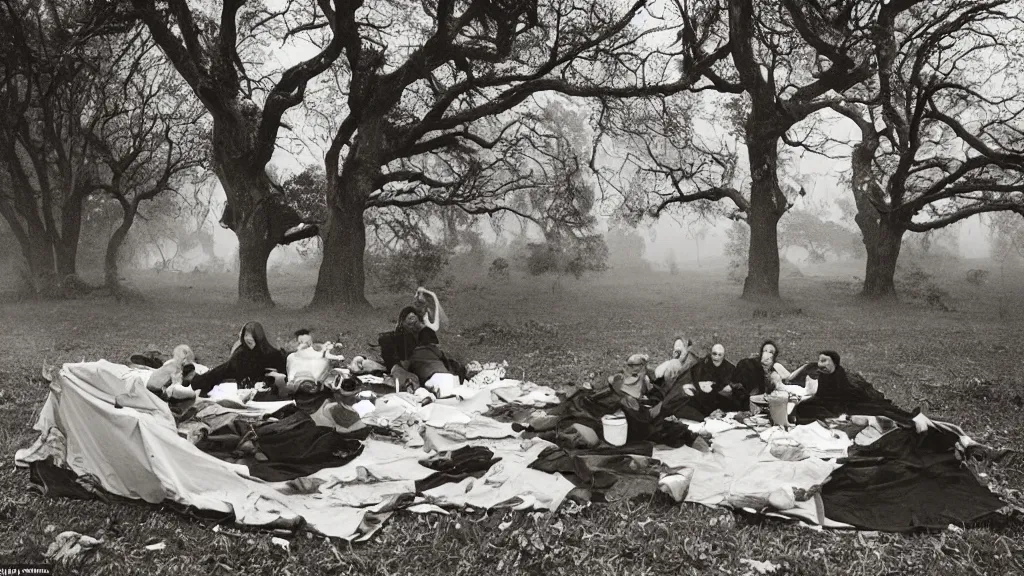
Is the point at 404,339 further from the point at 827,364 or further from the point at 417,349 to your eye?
the point at 827,364

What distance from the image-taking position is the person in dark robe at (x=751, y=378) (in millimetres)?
7633

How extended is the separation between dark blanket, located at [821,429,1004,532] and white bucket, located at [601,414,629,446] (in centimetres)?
177

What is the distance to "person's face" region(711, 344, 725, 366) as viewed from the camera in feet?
25.6

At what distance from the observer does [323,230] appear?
54.5 ft

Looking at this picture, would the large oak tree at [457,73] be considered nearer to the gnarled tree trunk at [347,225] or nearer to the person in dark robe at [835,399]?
the gnarled tree trunk at [347,225]

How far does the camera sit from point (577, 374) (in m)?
10.3

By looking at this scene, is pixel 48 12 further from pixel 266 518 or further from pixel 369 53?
pixel 266 518

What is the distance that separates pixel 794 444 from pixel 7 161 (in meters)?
18.3

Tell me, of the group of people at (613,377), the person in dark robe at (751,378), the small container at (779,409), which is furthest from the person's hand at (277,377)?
the small container at (779,409)

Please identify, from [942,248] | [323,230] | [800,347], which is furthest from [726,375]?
[942,248]

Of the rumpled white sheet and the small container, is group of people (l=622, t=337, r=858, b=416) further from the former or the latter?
the rumpled white sheet

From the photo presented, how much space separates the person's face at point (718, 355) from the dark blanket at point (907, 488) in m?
2.29

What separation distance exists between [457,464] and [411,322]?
4486 mm

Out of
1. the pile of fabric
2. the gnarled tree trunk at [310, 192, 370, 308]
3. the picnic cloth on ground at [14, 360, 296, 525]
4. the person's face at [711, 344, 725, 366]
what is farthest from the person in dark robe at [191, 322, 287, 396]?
the gnarled tree trunk at [310, 192, 370, 308]
